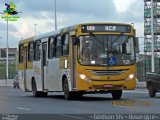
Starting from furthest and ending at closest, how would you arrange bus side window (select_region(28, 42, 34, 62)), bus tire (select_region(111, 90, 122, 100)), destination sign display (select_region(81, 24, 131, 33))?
1. bus side window (select_region(28, 42, 34, 62))
2. bus tire (select_region(111, 90, 122, 100))
3. destination sign display (select_region(81, 24, 131, 33))

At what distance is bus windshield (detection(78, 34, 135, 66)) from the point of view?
83.5ft

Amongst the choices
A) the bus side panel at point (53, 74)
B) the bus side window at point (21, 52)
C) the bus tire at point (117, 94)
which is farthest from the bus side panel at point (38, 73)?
the bus tire at point (117, 94)

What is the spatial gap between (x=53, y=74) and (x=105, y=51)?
179 inches

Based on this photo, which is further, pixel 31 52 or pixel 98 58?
pixel 31 52

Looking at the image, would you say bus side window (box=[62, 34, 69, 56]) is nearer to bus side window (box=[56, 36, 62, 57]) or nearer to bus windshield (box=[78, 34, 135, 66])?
bus side window (box=[56, 36, 62, 57])

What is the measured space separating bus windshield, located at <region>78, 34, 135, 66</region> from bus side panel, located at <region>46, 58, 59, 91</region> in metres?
3.22

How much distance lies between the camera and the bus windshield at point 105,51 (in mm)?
25453

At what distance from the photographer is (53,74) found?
29.1m

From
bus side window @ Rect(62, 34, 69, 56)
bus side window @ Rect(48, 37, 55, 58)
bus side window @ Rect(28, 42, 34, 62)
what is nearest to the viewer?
bus side window @ Rect(62, 34, 69, 56)

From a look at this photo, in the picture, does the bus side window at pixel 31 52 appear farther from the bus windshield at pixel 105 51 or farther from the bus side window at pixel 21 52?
the bus windshield at pixel 105 51

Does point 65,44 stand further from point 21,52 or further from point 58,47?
point 21,52

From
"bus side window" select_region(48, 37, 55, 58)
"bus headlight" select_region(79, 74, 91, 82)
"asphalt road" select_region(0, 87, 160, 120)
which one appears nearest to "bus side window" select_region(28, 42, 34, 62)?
"bus side window" select_region(48, 37, 55, 58)

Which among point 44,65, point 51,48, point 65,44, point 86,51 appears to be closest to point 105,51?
point 86,51

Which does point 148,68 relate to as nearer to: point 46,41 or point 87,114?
point 46,41
